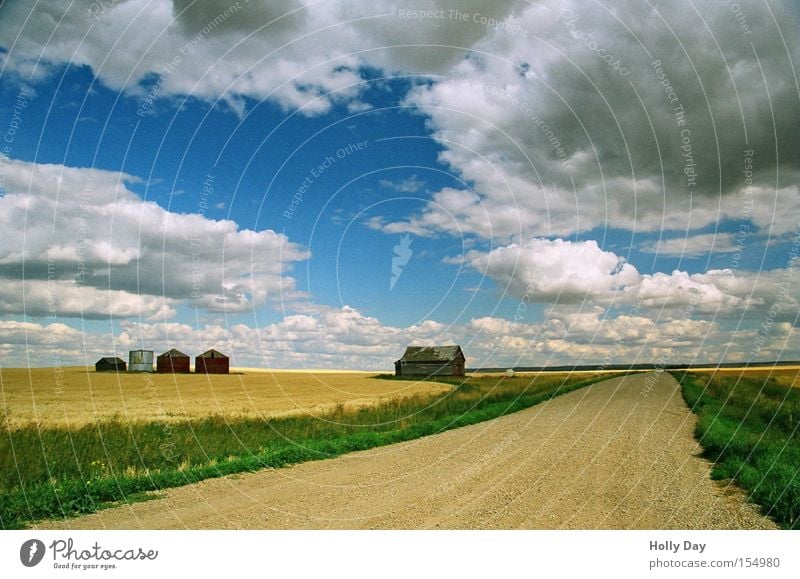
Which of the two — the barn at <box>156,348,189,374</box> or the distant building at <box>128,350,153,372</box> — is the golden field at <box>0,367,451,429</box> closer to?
the distant building at <box>128,350,153,372</box>

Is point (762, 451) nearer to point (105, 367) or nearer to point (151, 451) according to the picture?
point (151, 451)

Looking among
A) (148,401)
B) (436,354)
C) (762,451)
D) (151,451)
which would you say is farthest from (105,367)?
(762,451)

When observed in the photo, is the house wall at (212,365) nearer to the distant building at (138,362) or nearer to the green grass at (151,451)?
the distant building at (138,362)

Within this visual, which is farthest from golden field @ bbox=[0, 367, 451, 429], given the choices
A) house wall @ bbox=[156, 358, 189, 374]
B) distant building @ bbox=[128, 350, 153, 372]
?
house wall @ bbox=[156, 358, 189, 374]

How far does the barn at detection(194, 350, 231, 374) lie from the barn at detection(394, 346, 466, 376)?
29.5 meters

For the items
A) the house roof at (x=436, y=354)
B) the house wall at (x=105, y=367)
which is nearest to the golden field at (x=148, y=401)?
the house wall at (x=105, y=367)

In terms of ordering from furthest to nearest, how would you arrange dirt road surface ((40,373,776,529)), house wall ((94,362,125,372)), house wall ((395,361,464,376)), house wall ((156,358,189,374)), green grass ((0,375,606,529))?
house wall ((94,362,125,372))
house wall ((156,358,189,374))
house wall ((395,361,464,376))
green grass ((0,375,606,529))
dirt road surface ((40,373,776,529))

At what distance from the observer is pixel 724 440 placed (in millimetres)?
16016

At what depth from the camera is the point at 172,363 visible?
82.7m

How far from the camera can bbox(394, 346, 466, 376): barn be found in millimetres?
75375

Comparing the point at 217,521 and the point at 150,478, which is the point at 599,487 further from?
the point at 150,478
